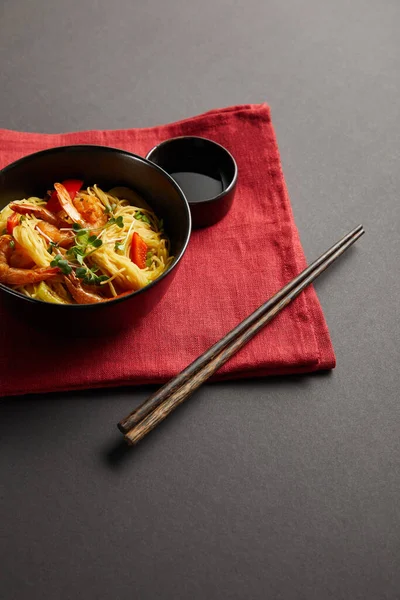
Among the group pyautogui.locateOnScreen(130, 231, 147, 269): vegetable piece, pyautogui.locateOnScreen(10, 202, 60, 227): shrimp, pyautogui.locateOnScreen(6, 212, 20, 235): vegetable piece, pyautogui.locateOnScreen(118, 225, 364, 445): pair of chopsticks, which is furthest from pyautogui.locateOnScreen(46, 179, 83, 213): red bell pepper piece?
pyautogui.locateOnScreen(118, 225, 364, 445): pair of chopsticks

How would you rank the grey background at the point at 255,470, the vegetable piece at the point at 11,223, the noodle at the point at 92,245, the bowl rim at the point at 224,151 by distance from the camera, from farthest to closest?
the bowl rim at the point at 224,151 < the vegetable piece at the point at 11,223 < the noodle at the point at 92,245 < the grey background at the point at 255,470

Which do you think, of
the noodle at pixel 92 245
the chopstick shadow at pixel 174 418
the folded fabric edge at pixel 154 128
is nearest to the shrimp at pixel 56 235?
the noodle at pixel 92 245

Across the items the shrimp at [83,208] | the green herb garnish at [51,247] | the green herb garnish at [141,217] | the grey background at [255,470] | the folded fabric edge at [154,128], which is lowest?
the grey background at [255,470]

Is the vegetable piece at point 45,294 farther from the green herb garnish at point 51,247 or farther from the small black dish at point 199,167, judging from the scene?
the small black dish at point 199,167

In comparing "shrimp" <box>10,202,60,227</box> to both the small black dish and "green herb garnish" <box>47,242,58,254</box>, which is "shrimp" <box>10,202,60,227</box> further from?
the small black dish

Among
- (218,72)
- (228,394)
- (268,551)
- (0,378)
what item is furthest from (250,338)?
(218,72)

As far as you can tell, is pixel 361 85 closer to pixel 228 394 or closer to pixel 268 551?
pixel 228 394

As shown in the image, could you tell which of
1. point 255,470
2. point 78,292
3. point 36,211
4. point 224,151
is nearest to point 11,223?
point 36,211
